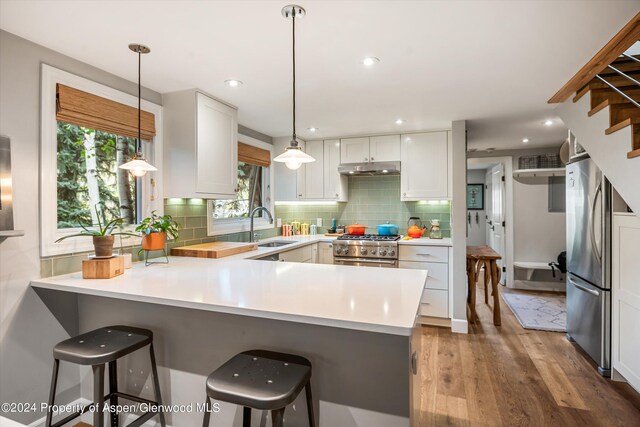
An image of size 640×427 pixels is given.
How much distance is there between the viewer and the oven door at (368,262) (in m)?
3.90

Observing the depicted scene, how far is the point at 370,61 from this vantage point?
218 centimetres

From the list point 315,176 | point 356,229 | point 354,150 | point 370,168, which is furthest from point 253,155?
point 356,229

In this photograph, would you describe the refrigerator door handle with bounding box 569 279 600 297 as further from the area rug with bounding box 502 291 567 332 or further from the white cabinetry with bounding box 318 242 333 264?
the white cabinetry with bounding box 318 242 333 264

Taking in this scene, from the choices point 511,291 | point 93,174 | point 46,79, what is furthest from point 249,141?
point 511,291

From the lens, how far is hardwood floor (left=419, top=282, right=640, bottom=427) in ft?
7.06

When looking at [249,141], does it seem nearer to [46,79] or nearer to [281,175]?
[281,175]

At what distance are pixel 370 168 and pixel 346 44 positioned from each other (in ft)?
7.75

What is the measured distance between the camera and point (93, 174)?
233 centimetres

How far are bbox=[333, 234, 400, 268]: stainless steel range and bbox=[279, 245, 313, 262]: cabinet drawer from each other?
0.33 meters

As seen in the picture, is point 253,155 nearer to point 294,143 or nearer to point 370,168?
point 370,168

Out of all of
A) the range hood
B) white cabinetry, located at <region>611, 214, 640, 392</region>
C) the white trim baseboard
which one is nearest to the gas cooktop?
the range hood

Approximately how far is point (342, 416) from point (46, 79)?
98.6 inches

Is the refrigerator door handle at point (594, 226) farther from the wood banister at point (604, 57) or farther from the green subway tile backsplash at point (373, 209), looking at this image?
the green subway tile backsplash at point (373, 209)

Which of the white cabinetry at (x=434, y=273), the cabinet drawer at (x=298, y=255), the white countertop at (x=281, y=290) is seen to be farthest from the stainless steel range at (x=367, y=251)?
the white countertop at (x=281, y=290)
